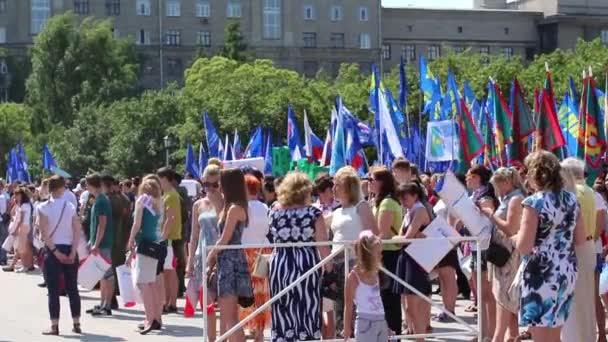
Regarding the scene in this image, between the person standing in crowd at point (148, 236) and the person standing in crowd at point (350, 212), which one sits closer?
the person standing in crowd at point (350, 212)

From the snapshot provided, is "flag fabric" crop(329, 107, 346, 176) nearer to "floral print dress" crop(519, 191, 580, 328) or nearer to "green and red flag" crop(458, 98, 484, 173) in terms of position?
"green and red flag" crop(458, 98, 484, 173)

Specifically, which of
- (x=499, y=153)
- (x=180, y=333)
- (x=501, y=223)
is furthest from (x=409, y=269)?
(x=499, y=153)

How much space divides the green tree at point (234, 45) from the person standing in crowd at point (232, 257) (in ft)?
301

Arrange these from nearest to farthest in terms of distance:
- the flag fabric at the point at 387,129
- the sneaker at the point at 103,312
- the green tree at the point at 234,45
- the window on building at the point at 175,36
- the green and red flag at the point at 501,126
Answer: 1. the sneaker at the point at 103,312
2. the green and red flag at the point at 501,126
3. the flag fabric at the point at 387,129
4. the green tree at the point at 234,45
5. the window on building at the point at 175,36

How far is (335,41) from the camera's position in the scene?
123688mm

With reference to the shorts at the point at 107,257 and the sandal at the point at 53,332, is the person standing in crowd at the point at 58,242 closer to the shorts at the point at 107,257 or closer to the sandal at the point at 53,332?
the sandal at the point at 53,332

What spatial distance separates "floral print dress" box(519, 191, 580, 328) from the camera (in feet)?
32.5

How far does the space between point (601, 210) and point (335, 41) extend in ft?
366

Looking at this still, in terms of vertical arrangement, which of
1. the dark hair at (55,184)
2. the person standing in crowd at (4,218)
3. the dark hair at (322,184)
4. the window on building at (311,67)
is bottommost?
the person standing in crowd at (4,218)

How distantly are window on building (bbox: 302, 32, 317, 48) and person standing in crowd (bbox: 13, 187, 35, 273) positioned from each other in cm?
9608

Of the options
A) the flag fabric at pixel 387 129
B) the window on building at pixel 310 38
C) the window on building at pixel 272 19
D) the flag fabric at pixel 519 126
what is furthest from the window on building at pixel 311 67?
the flag fabric at pixel 519 126

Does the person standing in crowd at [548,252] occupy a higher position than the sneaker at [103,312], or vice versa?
the person standing in crowd at [548,252]

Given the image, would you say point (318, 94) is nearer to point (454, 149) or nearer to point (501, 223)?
point (454, 149)

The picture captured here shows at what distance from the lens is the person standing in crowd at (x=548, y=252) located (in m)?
9.88
